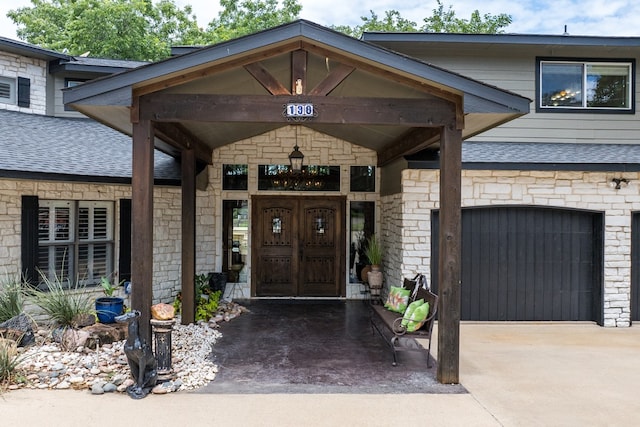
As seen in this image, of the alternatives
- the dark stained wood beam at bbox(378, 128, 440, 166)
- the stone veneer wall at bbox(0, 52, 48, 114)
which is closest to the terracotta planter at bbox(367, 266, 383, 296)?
the dark stained wood beam at bbox(378, 128, 440, 166)

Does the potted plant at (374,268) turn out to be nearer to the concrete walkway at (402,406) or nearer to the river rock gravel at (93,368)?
the concrete walkway at (402,406)

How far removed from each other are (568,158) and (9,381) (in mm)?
8115

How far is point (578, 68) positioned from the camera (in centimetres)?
886

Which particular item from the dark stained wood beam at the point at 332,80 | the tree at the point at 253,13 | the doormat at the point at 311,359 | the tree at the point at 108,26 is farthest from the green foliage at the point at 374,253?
the tree at the point at 253,13

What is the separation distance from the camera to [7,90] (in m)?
8.94

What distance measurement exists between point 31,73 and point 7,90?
0.55 metres

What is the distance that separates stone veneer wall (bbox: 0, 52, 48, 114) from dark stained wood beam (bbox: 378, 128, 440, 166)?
6829mm

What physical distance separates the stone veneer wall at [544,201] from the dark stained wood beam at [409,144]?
48cm

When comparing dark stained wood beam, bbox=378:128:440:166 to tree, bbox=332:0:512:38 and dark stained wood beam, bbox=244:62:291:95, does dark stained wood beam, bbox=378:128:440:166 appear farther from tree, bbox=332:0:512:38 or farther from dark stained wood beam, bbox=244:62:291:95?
tree, bbox=332:0:512:38

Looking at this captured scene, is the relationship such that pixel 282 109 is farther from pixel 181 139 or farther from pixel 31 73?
pixel 31 73

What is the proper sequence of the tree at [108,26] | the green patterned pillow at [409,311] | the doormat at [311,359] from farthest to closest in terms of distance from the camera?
the tree at [108,26] → the green patterned pillow at [409,311] → the doormat at [311,359]

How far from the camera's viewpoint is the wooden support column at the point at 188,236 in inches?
277

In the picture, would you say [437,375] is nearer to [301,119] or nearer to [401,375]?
[401,375]

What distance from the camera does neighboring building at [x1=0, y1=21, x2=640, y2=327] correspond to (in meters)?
4.80
